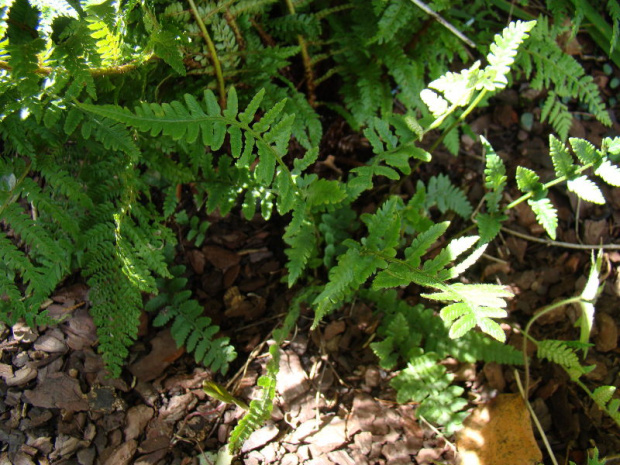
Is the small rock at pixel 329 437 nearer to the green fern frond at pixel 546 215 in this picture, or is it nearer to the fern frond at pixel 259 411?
the fern frond at pixel 259 411

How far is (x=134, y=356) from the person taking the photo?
7.68 feet

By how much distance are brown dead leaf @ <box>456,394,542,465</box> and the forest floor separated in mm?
79

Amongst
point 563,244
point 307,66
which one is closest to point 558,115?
point 563,244

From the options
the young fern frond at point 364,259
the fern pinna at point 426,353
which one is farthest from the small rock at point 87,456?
the fern pinna at point 426,353

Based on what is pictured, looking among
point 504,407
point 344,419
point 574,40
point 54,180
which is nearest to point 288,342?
point 344,419

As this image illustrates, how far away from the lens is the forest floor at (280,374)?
2.18 meters

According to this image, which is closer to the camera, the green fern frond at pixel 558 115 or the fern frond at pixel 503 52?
the fern frond at pixel 503 52

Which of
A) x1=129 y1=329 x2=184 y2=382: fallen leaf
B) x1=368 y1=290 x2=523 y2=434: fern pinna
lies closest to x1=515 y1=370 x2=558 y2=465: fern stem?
x1=368 y1=290 x2=523 y2=434: fern pinna

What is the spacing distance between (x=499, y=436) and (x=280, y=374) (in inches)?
39.1

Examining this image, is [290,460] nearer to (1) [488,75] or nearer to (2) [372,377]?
(2) [372,377]

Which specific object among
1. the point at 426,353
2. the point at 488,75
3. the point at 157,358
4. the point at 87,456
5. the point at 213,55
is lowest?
the point at 426,353

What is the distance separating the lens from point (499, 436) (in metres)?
2.22

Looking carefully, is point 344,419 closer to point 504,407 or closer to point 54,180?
point 504,407

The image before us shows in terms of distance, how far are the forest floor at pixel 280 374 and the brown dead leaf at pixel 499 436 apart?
0.08m
